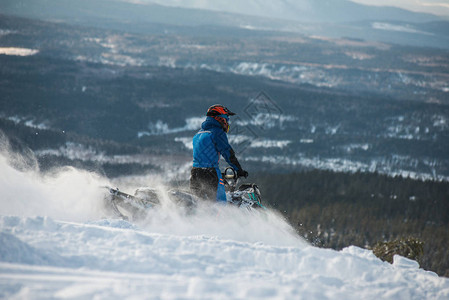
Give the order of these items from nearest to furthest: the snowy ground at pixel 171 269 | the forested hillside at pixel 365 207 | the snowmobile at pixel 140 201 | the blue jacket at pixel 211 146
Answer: the snowy ground at pixel 171 269, the snowmobile at pixel 140 201, the blue jacket at pixel 211 146, the forested hillside at pixel 365 207

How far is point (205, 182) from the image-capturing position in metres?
9.74

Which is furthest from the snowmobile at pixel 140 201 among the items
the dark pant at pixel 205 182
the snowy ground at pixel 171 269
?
the snowy ground at pixel 171 269

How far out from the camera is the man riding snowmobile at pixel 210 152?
9.64 m

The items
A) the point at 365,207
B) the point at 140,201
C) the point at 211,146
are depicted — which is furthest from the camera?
the point at 365,207

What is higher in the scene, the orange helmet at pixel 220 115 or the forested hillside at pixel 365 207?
the orange helmet at pixel 220 115

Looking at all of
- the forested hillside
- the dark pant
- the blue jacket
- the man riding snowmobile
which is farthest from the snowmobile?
the forested hillside

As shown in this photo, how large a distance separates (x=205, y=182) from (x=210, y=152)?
2.12 ft

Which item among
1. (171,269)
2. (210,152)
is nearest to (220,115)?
(210,152)

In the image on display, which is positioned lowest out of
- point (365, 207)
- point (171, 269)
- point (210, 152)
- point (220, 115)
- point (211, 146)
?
point (365, 207)

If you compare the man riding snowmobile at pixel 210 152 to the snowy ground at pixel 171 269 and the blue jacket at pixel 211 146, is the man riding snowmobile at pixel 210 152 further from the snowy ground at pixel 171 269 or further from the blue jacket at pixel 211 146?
the snowy ground at pixel 171 269

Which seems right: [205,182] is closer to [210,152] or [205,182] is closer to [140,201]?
[210,152]

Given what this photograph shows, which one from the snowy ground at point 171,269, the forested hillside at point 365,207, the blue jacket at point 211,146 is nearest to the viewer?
the snowy ground at point 171,269

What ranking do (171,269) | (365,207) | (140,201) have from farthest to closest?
(365,207) → (140,201) → (171,269)

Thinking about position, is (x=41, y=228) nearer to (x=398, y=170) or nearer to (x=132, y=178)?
(x=132, y=178)
